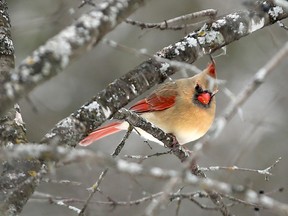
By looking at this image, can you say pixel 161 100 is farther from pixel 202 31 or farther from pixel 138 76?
pixel 138 76

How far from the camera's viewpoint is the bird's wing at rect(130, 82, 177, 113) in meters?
5.21

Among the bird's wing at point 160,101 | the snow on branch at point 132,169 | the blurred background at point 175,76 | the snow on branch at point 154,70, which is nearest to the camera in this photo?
the snow on branch at point 132,169

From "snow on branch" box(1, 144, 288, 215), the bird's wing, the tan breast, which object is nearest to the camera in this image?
"snow on branch" box(1, 144, 288, 215)

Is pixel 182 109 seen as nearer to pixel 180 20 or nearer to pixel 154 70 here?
pixel 180 20

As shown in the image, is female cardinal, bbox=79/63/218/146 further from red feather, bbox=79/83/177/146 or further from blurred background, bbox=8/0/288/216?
blurred background, bbox=8/0/288/216

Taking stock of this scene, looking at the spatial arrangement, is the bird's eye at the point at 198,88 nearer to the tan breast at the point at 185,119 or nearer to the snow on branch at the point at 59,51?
the tan breast at the point at 185,119

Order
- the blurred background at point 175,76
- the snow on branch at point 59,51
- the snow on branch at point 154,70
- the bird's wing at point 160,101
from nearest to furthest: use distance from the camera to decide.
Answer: the snow on branch at point 59,51, the snow on branch at point 154,70, the bird's wing at point 160,101, the blurred background at point 175,76

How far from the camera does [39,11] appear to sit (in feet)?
28.9

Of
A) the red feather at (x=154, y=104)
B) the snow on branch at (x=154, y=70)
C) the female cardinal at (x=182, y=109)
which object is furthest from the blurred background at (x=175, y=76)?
the snow on branch at (x=154, y=70)

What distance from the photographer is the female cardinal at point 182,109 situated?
16.7 feet

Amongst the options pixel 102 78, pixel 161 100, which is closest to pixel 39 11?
pixel 102 78

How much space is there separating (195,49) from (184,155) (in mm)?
936

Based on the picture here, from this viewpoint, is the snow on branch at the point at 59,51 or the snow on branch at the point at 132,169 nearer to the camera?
the snow on branch at the point at 132,169

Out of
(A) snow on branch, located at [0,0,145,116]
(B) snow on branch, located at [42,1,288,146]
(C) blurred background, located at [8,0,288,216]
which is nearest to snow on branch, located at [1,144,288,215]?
(A) snow on branch, located at [0,0,145,116]
